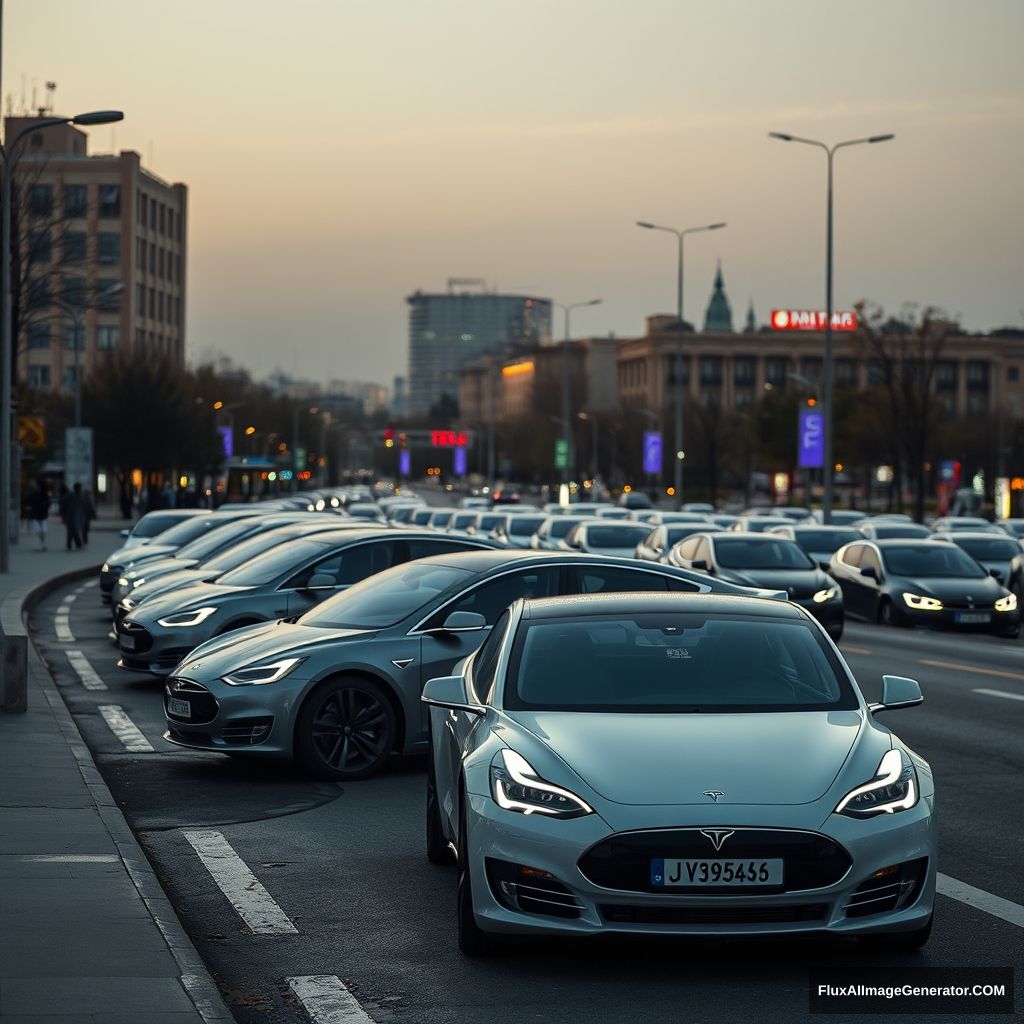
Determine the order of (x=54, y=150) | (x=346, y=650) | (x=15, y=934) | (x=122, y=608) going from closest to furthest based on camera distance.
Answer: (x=15, y=934) → (x=346, y=650) → (x=122, y=608) → (x=54, y=150)

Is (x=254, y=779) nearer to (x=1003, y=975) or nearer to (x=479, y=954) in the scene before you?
(x=479, y=954)

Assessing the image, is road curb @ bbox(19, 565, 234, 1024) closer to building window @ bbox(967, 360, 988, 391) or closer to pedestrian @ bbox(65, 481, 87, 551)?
pedestrian @ bbox(65, 481, 87, 551)

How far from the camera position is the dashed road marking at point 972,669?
18.9 meters

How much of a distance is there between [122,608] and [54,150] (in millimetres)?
113743

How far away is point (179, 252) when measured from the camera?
5404 inches

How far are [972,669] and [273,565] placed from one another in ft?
26.9

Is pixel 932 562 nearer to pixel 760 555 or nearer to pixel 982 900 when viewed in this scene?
pixel 760 555

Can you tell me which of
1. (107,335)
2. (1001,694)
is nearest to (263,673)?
(1001,694)

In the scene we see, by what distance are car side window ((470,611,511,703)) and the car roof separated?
0.45 ft

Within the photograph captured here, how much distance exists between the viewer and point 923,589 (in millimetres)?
27484

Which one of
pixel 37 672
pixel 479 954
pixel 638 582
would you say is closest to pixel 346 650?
pixel 638 582

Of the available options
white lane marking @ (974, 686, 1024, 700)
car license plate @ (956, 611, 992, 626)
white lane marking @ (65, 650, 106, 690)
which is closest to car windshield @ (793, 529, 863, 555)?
car license plate @ (956, 611, 992, 626)

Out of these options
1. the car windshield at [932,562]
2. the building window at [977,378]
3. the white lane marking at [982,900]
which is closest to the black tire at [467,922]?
the white lane marking at [982,900]

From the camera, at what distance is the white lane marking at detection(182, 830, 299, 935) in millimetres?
7246
